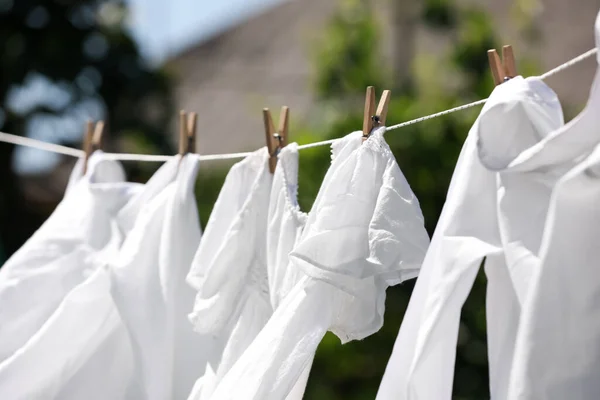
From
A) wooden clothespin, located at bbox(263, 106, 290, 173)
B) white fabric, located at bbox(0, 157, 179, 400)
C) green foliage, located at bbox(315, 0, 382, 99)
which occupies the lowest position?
white fabric, located at bbox(0, 157, 179, 400)

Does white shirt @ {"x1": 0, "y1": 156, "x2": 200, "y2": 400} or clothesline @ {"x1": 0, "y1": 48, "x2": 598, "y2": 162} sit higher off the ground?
clothesline @ {"x1": 0, "y1": 48, "x2": 598, "y2": 162}

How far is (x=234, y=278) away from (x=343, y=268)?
0.29m

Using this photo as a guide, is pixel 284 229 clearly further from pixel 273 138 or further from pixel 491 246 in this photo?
pixel 491 246

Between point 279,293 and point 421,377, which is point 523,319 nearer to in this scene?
point 421,377

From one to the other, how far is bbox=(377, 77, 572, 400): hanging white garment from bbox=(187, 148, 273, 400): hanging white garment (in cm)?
35

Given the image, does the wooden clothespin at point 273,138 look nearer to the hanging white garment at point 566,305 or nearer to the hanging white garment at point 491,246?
the hanging white garment at point 491,246

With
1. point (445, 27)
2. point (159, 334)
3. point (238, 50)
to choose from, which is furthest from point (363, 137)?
point (238, 50)

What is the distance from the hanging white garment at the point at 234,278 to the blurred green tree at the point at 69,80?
4.83 meters

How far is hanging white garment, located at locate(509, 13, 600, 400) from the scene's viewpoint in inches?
41.5

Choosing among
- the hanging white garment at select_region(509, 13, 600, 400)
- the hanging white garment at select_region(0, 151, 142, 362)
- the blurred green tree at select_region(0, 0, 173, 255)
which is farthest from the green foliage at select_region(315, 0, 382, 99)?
the hanging white garment at select_region(509, 13, 600, 400)

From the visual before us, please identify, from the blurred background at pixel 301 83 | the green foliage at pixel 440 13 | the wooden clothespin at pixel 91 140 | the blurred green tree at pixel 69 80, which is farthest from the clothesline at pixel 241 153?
the blurred green tree at pixel 69 80

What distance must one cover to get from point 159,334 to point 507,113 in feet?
2.49

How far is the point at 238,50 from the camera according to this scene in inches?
366

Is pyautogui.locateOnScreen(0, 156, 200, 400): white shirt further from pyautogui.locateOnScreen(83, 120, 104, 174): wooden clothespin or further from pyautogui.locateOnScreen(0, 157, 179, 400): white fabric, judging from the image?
pyautogui.locateOnScreen(83, 120, 104, 174): wooden clothespin
